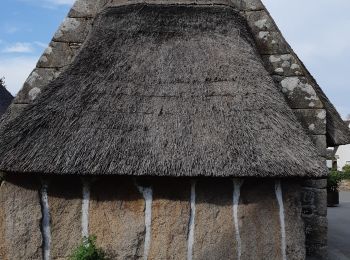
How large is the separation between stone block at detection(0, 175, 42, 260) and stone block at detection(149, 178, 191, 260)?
118cm

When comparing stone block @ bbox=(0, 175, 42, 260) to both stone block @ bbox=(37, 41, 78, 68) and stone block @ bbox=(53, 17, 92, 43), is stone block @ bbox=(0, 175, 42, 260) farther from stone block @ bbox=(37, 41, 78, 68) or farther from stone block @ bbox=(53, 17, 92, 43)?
stone block @ bbox=(53, 17, 92, 43)

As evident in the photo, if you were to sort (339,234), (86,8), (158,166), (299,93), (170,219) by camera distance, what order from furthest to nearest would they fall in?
(339,234)
(86,8)
(299,93)
(170,219)
(158,166)

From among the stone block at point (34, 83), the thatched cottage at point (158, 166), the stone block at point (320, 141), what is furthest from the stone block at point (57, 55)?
the stone block at point (320, 141)

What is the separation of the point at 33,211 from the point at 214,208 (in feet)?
5.98

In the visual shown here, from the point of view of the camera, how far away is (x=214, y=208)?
470 centimetres

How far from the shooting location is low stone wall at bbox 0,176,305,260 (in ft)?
15.4

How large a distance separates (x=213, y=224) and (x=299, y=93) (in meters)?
2.31

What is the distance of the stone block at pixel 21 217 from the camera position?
4.70m

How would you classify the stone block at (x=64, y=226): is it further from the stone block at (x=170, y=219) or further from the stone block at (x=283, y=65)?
the stone block at (x=283, y=65)

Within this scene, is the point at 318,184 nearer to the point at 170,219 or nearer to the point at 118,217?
the point at 170,219

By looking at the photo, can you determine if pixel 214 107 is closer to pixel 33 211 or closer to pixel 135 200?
pixel 135 200

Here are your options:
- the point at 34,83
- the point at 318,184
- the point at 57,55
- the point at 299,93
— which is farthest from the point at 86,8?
the point at 318,184

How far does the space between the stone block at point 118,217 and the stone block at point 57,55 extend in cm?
227

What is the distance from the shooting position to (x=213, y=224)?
4.69 metres
